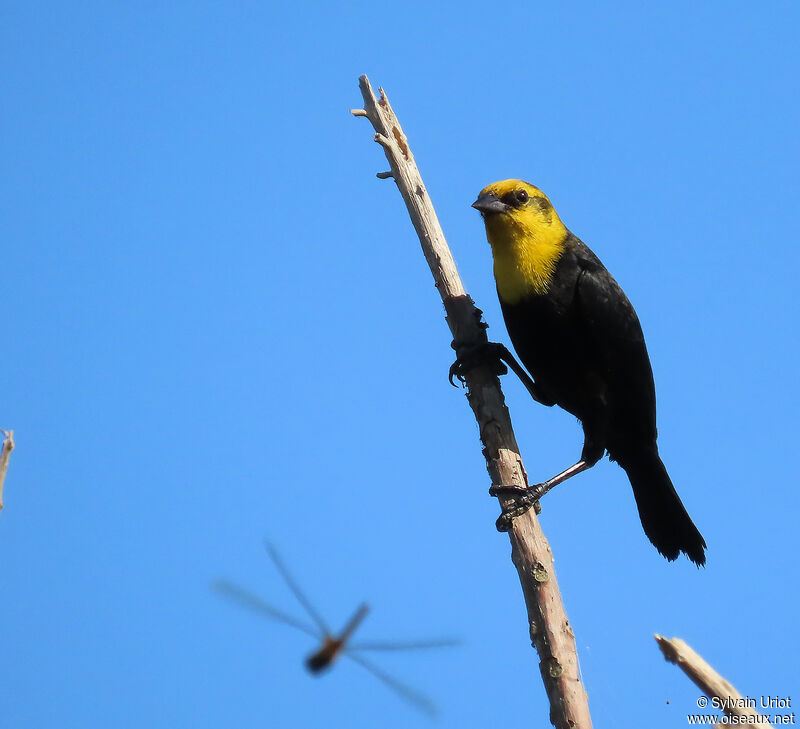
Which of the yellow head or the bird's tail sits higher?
the yellow head

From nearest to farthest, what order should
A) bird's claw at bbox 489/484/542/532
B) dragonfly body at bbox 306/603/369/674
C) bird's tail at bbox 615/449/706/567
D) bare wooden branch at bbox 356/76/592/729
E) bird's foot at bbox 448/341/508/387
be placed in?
dragonfly body at bbox 306/603/369/674 < bare wooden branch at bbox 356/76/592/729 < bird's claw at bbox 489/484/542/532 < bird's foot at bbox 448/341/508/387 < bird's tail at bbox 615/449/706/567

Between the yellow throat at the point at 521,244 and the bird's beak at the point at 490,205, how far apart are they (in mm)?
32

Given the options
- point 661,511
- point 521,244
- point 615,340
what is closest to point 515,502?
point 615,340

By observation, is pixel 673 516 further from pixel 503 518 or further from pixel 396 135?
pixel 396 135

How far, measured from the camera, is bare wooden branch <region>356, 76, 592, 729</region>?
154 inches

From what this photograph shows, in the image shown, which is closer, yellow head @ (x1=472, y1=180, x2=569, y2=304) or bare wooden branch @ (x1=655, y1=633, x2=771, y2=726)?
bare wooden branch @ (x1=655, y1=633, x2=771, y2=726)

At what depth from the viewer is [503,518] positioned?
4422mm

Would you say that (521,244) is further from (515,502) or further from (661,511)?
(661,511)

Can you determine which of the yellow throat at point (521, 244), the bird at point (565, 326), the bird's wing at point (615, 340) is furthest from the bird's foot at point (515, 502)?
the yellow throat at point (521, 244)

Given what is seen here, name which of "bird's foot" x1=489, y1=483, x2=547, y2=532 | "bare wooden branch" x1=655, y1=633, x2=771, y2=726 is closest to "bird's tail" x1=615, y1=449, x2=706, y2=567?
"bird's foot" x1=489, y1=483, x2=547, y2=532

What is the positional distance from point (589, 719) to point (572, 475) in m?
1.67

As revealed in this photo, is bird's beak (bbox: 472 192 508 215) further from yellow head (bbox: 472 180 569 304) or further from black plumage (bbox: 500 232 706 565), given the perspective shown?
black plumage (bbox: 500 232 706 565)

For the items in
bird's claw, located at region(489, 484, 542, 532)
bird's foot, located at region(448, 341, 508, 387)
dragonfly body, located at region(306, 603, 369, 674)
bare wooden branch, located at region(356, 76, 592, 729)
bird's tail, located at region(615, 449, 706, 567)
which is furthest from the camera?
bird's tail, located at region(615, 449, 706, 567)

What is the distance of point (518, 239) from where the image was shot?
17.0 ft
